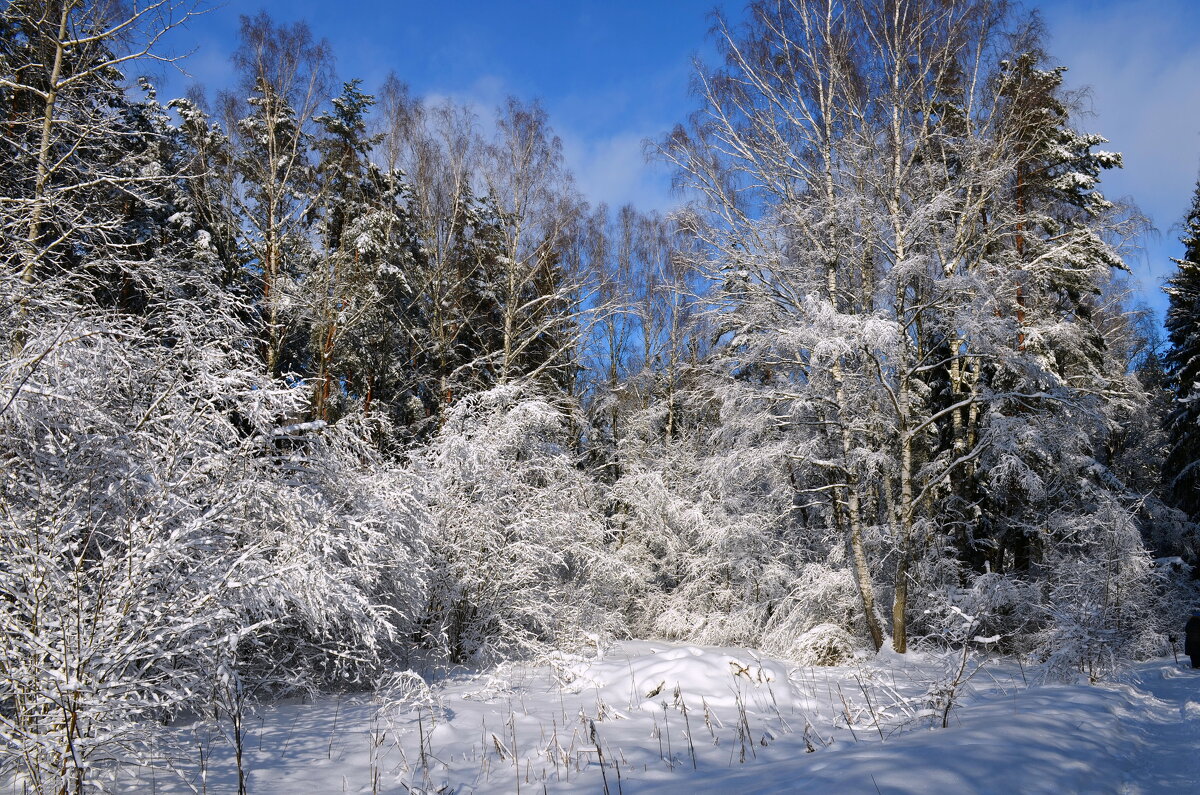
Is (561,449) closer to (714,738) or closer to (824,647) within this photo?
(824,647)

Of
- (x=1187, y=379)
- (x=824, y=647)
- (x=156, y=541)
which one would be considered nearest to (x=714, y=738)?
(x=156, y=541)

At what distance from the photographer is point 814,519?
13992mm

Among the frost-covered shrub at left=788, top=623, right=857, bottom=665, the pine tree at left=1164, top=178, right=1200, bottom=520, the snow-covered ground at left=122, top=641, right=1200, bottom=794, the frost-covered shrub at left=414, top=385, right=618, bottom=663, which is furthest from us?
the pine tree at left=1164, top=178, right=1200, bottom=520

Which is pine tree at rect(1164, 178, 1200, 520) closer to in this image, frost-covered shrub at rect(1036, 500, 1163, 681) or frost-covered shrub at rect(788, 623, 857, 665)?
frost-covered shrub at rect(1036, 500, 1163, 681)

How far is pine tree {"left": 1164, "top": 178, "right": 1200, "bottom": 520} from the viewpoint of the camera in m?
14.7

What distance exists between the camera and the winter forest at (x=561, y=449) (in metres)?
4.34

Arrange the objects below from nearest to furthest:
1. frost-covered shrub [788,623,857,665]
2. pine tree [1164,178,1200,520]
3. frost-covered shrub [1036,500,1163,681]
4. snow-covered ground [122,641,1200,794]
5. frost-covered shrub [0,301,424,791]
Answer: frost-covered shrub [0,301,424,791] < snow-covered ground [122,641,1200,794] < frost-covered shrub [1036,500,1163,681] < frost-covered shrub [788,623,857,665] < pine tree [1164,178,1200,520]

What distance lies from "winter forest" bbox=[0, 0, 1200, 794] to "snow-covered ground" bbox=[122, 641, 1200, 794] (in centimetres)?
5

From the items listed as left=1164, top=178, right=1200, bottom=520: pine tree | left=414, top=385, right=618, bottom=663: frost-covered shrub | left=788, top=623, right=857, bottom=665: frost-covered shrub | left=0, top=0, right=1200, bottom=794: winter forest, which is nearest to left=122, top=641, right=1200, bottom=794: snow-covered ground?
left=0, top=0, right=1200, bottom=794: winter forest

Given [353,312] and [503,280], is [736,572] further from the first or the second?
[353,312]

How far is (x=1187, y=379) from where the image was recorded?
1528 cm

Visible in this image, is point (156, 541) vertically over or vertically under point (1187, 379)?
under

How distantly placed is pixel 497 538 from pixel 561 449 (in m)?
3.09

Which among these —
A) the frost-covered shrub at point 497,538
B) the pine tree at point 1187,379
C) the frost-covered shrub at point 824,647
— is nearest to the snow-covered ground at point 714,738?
the frost-covered shrub at point 497,538
